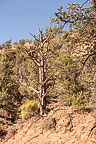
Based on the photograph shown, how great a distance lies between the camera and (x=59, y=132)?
15.2 feet

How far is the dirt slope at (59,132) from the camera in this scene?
4313mm

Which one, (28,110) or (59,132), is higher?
(59,132)

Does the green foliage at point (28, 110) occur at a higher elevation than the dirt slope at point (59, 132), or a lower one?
lower

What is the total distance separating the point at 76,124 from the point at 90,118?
1.80 ft

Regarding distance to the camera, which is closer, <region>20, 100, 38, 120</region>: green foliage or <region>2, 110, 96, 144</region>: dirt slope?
<region>2, 110, 96, 144</region>: dirt slope

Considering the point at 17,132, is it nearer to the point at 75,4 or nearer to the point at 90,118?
the point at 90,118

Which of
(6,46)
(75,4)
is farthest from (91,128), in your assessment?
(6,46)

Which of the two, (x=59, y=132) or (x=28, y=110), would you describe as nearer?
(x=59, y=132)

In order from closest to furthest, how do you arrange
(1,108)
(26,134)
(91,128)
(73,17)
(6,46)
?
(91,128) → (73,17) → (26,134) → (1,108) → (6,46)

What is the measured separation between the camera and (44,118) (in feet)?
17.2

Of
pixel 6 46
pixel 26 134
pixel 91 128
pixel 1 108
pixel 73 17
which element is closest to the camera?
pixel 91 128

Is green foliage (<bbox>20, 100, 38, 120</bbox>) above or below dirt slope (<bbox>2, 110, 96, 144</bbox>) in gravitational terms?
below

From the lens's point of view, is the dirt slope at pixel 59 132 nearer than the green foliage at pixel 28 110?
Yes

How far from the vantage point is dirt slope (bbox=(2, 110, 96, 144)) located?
431 centimetres
